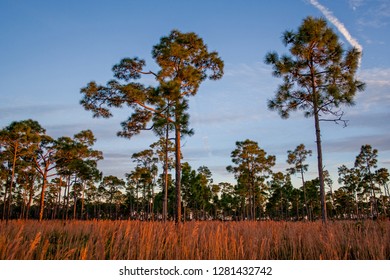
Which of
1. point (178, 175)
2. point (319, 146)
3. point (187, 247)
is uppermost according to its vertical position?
point (319, 146)

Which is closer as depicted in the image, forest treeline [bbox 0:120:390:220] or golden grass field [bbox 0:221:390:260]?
golden grass field [bbox 0:221:390:260]

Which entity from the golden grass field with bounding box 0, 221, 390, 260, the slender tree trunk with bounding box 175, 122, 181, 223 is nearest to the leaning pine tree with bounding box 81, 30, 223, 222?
the slender tree trunk with bounding box 175, 122, 181, 223

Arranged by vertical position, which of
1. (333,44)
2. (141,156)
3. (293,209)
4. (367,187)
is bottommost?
(293,209)

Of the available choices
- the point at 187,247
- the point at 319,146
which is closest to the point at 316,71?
the point at 319,146

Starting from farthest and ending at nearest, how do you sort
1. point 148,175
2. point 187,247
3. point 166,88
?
point 148,175
point 166,88
point 187,247

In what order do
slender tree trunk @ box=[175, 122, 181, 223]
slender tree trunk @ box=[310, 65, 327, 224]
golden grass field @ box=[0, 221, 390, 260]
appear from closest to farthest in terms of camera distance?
golden grass field @ box=[0, 221, 390, 260] → slender tree trunk @ box=[175, 122, 181, 223] → slender tree trunk @ box=[310, 65, 327, 224]

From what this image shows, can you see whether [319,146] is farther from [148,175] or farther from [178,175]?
[148,175]

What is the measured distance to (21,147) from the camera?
2373 centimetres

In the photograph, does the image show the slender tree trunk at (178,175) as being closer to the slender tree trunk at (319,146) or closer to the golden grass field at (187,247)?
the slender tree trunk at (319,146)

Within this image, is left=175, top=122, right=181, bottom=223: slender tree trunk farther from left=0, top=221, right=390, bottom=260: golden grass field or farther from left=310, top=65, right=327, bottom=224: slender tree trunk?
left=0, top=221, right=390, bottom=260: golden grass field
